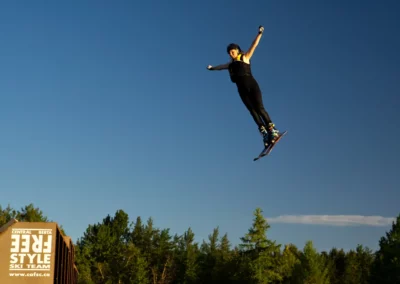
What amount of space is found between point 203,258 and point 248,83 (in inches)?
3394

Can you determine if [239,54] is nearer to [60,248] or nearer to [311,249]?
[60,248]

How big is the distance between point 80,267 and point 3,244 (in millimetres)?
58237

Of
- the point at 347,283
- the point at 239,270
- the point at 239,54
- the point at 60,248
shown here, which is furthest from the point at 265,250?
the point at 239,54

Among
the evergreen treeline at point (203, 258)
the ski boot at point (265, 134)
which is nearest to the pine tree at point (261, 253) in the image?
the evergreen treeline at point (203, 258)

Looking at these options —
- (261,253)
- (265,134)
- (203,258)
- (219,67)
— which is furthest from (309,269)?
(219,67)

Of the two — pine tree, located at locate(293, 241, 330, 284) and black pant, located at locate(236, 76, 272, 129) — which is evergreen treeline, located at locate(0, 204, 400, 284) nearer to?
pine tree, located at locate(293, 241, 330, 284)

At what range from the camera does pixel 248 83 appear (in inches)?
489

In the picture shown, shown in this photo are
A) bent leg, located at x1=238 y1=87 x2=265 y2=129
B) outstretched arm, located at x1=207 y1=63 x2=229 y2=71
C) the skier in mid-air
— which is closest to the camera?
the skier in mid-air

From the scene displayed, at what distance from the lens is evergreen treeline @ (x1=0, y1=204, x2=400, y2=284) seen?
78.4m

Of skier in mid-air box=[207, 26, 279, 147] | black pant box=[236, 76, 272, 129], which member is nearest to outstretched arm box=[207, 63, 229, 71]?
skier in mid-air box=[207, 26, 279, 147]

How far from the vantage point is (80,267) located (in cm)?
9456

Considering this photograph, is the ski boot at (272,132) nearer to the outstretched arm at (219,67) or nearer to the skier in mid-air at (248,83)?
the skier in mid-air at (248,83)

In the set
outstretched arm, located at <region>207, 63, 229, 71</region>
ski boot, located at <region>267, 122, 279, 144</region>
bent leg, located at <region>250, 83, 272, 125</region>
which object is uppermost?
outstretched arm, located at <region>207, 63, 229, 71</region>

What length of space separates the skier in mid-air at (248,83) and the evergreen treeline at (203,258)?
59.3 m
